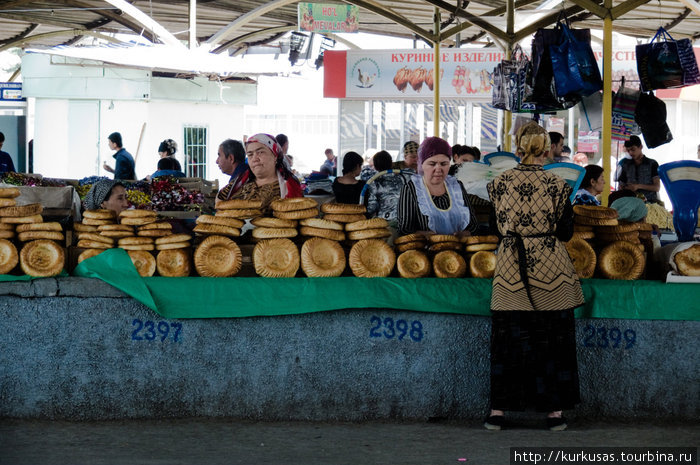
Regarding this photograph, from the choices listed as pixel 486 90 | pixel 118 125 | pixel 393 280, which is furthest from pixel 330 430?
pixel 118 125

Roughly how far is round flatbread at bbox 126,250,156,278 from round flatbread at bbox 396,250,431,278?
4.78 feet

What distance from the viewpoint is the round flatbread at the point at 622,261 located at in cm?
518

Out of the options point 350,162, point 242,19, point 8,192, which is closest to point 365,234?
point 8,192

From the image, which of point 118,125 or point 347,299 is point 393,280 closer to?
point 347,299

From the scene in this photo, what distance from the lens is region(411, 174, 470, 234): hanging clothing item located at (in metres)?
5.55

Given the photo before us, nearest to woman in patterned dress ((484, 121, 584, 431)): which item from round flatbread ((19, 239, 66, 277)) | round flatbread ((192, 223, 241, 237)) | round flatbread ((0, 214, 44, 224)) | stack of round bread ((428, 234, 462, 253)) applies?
stack of round bread ((428, 234, 462, 253))

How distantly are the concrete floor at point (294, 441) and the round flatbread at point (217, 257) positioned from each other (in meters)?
0.87

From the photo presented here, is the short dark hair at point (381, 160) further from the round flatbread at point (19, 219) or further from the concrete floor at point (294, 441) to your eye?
the round flatbread at point (19, 219)

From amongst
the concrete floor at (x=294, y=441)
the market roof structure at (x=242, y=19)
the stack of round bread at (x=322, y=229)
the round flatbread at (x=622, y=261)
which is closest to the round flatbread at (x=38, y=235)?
the concrete floor at (x=294, y=441)

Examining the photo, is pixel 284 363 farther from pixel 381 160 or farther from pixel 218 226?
pixel 381 160

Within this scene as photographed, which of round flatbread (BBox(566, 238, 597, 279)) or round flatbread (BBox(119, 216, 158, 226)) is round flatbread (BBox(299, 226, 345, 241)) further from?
round flatbread (BBox(566, 238, 597, 279))

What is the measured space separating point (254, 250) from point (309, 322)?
0.54 m

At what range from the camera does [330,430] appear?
488cm

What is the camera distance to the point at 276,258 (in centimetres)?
507
